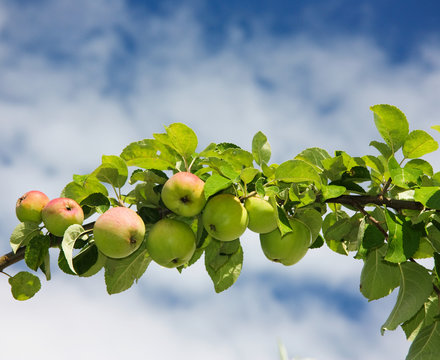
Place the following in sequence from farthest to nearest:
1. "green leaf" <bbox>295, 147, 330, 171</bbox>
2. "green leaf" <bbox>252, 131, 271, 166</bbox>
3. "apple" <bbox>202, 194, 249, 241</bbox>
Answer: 1. "green leaf" <bbox>295, 147, 330, 171</bbox>
2. "green leaf" <bbox>252, 131, 271, 166</bbox>
3. "apple" <bbox>202, 194, 249, 241</bbox>

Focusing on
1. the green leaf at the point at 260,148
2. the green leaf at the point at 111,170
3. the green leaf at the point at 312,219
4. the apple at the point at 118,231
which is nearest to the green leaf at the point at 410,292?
the green leaf at the point at 312,219

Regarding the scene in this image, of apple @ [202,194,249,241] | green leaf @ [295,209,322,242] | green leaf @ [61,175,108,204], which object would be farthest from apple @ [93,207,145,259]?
green leaf @ [295,209,322,242]

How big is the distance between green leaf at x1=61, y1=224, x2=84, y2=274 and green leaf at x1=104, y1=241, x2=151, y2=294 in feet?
0.89

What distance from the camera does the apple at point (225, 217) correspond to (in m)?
2.28

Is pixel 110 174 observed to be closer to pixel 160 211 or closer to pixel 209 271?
pixel 160 211

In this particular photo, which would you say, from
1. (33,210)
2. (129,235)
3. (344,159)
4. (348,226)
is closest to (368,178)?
(344,159)

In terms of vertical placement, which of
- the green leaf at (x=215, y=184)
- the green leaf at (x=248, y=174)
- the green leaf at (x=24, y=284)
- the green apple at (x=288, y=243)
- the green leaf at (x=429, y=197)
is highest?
the green leaf at (x=429, y=197)

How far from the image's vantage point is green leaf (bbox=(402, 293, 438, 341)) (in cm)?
268

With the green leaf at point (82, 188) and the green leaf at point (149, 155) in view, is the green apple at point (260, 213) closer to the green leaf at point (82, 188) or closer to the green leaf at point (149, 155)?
the green leaf at point (149, 155)

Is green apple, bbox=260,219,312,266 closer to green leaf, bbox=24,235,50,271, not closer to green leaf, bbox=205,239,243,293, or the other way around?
green leaf, bbox=205,239,243,293

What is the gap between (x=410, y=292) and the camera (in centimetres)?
245

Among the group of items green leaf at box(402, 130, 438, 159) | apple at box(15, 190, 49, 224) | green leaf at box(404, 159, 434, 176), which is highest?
green leaf at box(402, 130, 438, 159)

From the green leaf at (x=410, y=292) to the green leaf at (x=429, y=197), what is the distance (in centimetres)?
49

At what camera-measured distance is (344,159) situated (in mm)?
2494
